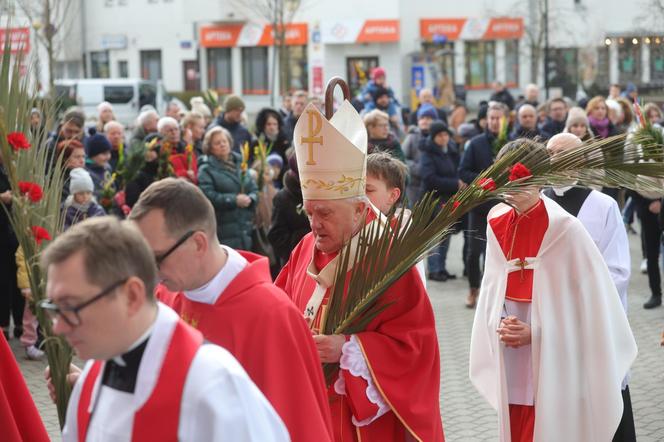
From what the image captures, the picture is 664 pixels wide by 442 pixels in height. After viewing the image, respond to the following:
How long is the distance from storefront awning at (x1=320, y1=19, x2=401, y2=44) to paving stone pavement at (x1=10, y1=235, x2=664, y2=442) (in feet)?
101

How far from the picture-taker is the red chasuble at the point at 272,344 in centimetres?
362

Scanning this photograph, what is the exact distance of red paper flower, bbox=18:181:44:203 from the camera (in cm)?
401

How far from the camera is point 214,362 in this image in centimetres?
287

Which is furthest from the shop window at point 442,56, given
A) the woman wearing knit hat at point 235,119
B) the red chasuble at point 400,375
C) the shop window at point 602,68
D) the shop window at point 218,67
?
the red chasuble at point 400,375

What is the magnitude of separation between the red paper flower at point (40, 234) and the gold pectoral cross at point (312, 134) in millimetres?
1219

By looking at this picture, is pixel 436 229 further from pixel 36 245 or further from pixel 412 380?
pixel 36 245

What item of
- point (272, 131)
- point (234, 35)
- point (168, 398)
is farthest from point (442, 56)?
point (168, 398)

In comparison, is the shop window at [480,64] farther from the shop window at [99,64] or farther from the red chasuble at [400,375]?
the red chasuble at [400,375]

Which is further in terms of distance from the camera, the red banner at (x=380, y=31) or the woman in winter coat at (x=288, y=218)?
the red banner at (x=380, y=31)

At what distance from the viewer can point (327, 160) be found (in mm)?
4703

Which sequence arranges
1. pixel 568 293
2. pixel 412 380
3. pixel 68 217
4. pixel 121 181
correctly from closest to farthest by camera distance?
1. pixel 412 380
2. pixel 568 293
3. pixel 68 217
4. pixel 121 181

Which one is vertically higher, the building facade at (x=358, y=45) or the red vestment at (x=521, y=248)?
the building facade at (x=358, y=45)

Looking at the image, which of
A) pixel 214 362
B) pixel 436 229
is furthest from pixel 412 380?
pixel 214 362

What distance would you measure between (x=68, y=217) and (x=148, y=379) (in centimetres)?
671
